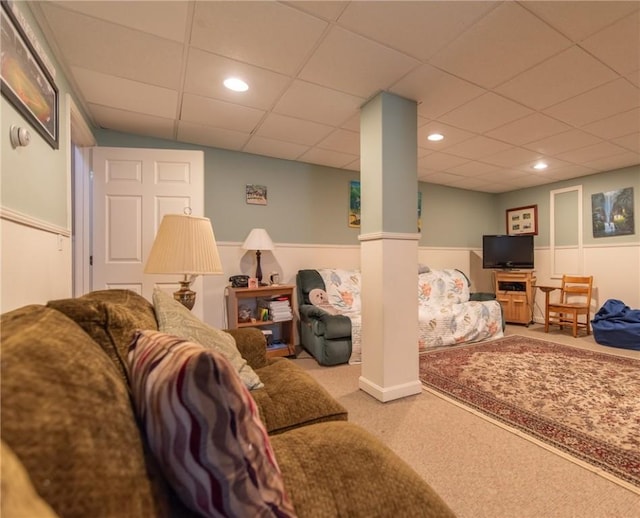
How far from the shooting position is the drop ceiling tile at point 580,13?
1.50 meters

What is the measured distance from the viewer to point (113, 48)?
178 cm

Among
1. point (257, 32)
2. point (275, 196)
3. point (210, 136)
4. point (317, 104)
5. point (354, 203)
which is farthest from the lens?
point (354, 203)

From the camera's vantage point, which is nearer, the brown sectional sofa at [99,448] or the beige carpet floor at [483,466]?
the brown sectional sofa at [99,448]

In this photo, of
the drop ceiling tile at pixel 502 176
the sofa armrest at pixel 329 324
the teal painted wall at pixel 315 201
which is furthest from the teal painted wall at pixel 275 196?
the sofa armrest at pixel 329 324

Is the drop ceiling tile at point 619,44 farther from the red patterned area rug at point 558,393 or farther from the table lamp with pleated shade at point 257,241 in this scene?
the table lamp with pleated shade at point 257,241

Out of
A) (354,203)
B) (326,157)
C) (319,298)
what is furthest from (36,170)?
(354,203)

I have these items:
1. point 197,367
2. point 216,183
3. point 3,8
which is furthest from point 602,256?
point 3,8

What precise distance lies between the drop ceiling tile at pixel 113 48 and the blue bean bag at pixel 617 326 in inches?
196

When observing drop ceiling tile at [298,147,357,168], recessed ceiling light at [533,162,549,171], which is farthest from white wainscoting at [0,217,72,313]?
recessed ceiling light at [533,162,549,171]

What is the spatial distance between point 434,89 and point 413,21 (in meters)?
0.70

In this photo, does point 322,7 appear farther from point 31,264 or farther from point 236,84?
point 31,264

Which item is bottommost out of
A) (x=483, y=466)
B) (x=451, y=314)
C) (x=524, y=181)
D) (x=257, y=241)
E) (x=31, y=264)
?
(x=483, y=466)

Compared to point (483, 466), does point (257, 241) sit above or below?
above

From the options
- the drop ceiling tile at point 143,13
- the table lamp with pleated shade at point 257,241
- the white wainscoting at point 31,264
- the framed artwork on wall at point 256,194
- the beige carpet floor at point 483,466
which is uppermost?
the drop ceiling tile at point 143,13
